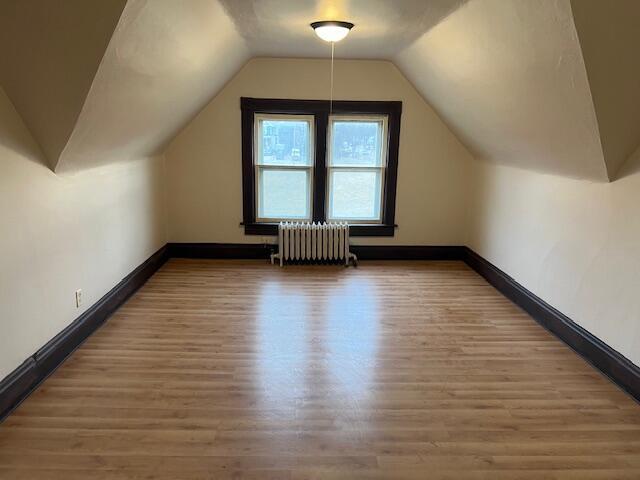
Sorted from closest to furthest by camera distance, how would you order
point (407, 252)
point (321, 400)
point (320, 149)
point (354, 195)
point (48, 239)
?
1. point (321, 400)
2. point (48, 239)
3. point (320, 149)
4. point (354, 195)
5. point (407, 252)

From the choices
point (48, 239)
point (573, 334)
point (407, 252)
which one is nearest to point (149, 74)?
point (48, 239)

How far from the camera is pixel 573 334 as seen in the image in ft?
11.1

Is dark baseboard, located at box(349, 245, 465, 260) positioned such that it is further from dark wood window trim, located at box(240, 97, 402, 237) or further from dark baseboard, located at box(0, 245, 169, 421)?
dark baseboard, located at box(0, 245, 169, 421)

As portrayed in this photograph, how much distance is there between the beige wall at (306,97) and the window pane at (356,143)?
0.90 ft

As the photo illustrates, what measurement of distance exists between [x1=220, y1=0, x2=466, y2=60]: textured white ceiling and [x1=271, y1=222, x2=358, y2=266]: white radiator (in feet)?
5.92

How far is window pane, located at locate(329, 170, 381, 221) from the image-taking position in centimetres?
551

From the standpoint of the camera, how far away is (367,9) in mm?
3170

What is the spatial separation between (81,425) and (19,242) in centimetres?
103

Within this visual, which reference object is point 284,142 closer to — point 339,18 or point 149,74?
point 339,18

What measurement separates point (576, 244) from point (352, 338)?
1.73m

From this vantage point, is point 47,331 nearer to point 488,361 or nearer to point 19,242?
point 19,242

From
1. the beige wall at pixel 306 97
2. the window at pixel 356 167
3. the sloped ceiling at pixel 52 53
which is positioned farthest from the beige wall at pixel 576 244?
the sloped ceiling at pixel 52 53

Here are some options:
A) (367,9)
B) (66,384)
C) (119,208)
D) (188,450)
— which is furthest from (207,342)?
(367,9)

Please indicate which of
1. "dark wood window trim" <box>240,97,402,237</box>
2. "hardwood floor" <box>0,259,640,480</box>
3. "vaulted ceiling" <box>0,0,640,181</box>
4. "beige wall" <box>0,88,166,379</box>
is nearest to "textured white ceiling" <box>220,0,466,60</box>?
"vaulted ceiling" <box>0,0,640,181</box>
